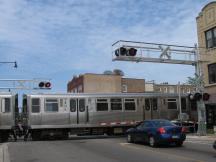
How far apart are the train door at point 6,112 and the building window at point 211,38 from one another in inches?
696

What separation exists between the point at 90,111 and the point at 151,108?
5083 mm

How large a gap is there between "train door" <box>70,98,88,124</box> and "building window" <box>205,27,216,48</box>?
41.6ft

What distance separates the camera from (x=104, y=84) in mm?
82938

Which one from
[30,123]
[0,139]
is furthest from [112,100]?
[0,139]

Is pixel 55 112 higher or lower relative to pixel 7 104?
lower

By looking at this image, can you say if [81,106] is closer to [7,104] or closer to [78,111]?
[78,111]

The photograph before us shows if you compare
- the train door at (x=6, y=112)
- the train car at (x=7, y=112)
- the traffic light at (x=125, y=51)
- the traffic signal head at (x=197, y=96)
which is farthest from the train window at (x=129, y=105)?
the train door at (x=6, y=112)

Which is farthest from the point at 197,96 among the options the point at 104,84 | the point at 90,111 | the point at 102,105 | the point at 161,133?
the point at 104,84

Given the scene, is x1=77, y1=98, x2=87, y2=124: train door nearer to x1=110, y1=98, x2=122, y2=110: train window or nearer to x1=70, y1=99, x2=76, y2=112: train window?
x1=70, y1=99, x2=76, y2=112: train window

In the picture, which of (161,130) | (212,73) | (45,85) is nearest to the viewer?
(161,130)

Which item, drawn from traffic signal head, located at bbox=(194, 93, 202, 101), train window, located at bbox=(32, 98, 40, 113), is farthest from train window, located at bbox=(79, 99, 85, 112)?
traffic signal head, located at bbox=(194, 93, 202, 101)

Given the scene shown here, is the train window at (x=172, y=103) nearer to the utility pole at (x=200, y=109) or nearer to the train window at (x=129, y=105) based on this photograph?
the train window at (x=129, y=105)

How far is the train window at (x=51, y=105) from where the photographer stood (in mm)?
31695

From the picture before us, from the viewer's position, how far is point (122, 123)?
33.5m
